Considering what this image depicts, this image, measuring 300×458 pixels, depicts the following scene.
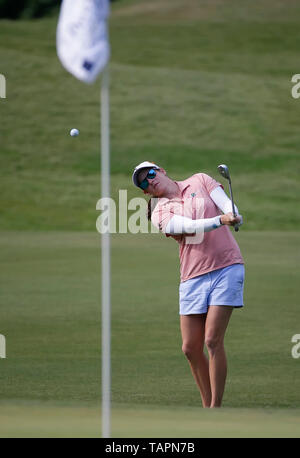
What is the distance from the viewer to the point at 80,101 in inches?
1487

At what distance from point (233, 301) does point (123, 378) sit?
2344 mm

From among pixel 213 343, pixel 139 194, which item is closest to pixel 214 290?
pixel 213 343

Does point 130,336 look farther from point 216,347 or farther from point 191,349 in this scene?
point 216,347

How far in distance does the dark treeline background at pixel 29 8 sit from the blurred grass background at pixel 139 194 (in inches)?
390

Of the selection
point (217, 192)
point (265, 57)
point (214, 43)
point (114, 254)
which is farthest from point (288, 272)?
point (214, 43)

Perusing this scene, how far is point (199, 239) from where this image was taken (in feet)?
23.2

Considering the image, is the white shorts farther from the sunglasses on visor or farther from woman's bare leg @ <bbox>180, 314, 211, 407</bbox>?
the sunglasses on visor

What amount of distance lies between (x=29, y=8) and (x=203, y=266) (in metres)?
68.2

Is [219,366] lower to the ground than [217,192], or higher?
lower

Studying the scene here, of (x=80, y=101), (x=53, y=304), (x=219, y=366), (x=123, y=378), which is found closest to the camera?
(x=219, y=366)

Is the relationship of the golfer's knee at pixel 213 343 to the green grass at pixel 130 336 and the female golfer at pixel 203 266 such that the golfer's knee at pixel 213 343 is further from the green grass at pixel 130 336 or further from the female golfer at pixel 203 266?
the green grass at pixel 130 336

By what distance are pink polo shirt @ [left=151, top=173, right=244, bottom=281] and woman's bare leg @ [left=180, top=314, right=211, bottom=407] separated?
31 centimetres
